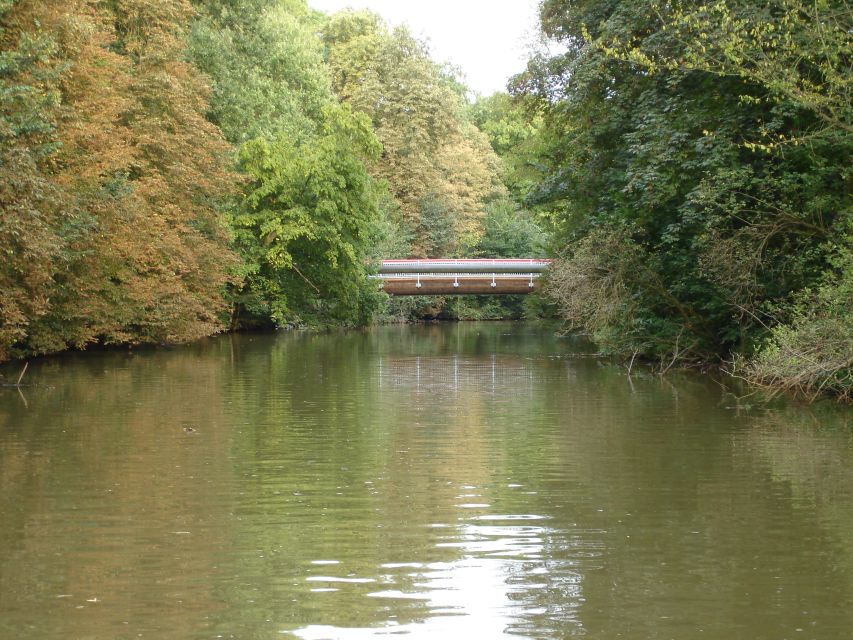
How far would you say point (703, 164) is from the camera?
2139 cm

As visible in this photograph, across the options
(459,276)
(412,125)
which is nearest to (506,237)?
(412,125)

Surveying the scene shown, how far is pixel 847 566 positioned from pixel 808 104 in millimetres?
11282

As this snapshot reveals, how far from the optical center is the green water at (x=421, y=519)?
7.09m

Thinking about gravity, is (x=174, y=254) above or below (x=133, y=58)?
below

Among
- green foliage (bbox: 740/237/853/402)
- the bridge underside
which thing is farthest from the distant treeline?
green foliage (bbox: 740/237/853/402)

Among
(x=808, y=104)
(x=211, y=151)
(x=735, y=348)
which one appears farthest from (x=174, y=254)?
(x=808, y=104)

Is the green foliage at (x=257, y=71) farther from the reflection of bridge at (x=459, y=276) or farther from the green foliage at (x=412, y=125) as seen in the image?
the reflection of bridge at (x=459, y=276)

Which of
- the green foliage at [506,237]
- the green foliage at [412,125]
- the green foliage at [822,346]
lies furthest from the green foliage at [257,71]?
the green foliage at [822,346]

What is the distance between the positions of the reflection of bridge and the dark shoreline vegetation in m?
8.72

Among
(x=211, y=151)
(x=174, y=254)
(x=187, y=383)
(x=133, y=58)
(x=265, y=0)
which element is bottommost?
(x=187, y=383)

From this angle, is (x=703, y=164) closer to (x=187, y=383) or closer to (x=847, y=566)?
(x=187, y=383)

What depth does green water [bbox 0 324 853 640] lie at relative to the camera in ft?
23.3

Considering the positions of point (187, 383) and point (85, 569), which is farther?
point (187, 383)

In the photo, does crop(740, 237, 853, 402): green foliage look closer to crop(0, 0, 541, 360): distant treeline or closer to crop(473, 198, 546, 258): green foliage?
crop(0, 0, 541, 360): distant treeline
